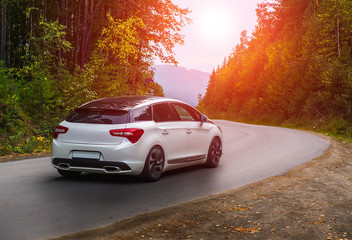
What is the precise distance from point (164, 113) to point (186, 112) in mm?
1245

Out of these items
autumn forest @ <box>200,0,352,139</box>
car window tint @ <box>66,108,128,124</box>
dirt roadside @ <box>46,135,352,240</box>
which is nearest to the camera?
dirt roadside @ <box>46,135,352,240</box>

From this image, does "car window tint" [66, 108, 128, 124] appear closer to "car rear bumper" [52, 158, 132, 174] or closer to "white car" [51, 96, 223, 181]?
"white car" [51, 96, 223, 181]

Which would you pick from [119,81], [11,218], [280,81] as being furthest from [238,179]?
[280,81]

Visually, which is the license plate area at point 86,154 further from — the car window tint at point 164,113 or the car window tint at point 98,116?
the car window tint at point 164,113

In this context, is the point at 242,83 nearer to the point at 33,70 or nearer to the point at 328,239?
the point at 33,70

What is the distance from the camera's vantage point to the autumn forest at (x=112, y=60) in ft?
51.9

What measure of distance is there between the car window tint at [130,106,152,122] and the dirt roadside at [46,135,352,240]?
214cm

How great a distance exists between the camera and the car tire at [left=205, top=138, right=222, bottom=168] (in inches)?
424

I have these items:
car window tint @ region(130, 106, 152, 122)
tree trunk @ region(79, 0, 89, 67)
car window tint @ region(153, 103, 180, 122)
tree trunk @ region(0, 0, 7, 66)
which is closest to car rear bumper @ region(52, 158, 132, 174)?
car window tint @ region(130, 106, 152, 122)

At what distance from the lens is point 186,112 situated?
10.5 meters

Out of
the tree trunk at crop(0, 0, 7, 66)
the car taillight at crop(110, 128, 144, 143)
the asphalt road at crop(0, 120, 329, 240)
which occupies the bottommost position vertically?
the asphalt road at crop(0, 120, 329, 240)

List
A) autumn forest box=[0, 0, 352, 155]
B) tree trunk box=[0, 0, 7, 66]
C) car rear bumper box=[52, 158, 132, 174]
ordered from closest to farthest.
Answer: car rear bumper box=[52, 158, 132, 174]
autumn forest box=[0, 0, 352, 155]
tree trunk box=[0, 0, 7, 66]

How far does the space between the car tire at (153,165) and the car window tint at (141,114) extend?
2.07 feet

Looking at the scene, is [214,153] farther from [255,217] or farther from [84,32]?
[84,32]
